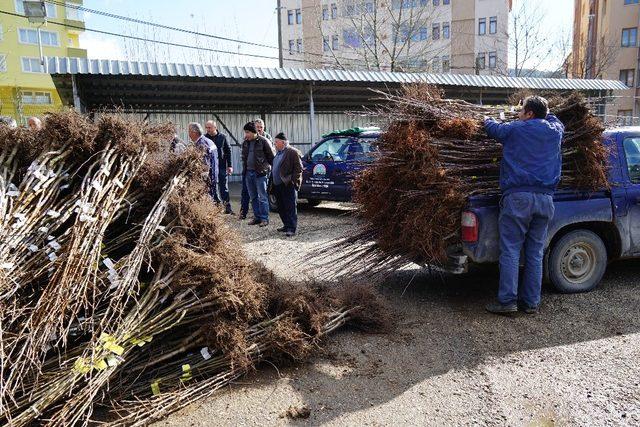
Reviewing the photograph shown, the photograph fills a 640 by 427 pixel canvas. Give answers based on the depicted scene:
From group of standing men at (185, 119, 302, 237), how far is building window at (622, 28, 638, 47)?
51.2 meters

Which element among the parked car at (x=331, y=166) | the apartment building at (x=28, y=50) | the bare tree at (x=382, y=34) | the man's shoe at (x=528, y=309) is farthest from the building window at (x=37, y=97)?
the man's shoe at (x=528, y=309)

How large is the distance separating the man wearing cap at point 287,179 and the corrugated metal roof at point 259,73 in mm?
3383

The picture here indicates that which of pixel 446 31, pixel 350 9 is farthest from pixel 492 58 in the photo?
pixel 350 9

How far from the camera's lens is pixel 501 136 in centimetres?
484

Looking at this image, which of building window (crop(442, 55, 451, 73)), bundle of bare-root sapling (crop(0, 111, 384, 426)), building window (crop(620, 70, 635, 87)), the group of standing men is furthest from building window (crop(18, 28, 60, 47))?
building window (crop(620, 70, 635, 87))

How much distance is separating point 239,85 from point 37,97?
43.9m

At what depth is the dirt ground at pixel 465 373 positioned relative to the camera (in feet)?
10.9

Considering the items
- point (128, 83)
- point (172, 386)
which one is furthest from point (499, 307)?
point (128, 83)

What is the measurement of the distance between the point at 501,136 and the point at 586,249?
5.75 ft

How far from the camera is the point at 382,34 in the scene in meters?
34.7

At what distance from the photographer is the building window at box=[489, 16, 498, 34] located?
51438 mm

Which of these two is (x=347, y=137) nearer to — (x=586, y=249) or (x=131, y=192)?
(x=586, y=249)

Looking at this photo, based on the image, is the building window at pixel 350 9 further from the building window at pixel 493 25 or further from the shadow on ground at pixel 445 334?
the shadow on ground at pixel 445 334

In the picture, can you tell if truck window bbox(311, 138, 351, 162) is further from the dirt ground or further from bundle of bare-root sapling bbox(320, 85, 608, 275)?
the dirt ground
